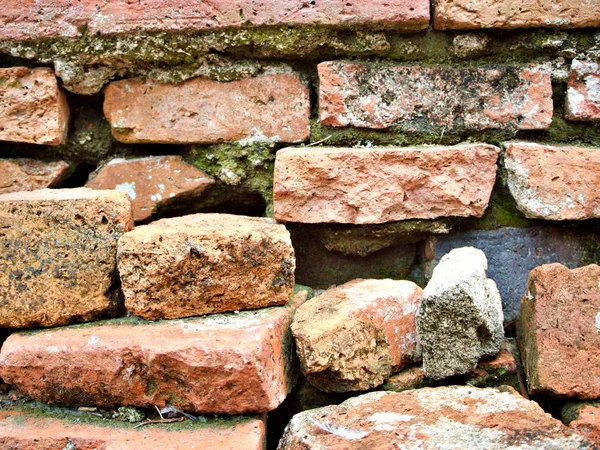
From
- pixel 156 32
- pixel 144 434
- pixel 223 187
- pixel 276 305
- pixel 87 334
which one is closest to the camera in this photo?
pixel 144 434

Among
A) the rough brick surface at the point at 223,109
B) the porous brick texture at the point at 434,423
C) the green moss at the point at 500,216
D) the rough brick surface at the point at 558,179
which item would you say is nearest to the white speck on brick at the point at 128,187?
the rough brick surface at the point at 223,109

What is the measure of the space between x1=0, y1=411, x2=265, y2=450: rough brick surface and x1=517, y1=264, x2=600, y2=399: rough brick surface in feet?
2.29

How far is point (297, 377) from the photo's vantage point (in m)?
1.66

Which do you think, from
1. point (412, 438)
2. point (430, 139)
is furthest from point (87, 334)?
point (430, 139)

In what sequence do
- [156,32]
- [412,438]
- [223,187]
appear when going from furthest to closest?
[223,187], [156,32], [412,438]

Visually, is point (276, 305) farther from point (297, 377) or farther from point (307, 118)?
point (307, 118)

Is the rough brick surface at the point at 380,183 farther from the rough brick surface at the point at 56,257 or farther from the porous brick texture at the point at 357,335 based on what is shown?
the rough brick surface at the point at 56,257

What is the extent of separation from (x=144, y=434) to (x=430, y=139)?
1.15m

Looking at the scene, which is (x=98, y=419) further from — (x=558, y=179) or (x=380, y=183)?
(x=558, y=179)

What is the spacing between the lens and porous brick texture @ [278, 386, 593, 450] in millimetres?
1312

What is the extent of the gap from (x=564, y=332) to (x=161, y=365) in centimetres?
97

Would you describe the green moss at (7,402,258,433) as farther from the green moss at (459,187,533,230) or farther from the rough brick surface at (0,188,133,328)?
the green moss at (459,187,533,230)

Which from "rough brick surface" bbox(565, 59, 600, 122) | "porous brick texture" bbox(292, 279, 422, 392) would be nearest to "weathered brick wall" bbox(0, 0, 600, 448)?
"rough brick surface" bbox(565, 59, 600, 122)

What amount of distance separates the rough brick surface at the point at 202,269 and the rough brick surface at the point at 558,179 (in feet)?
2.48
